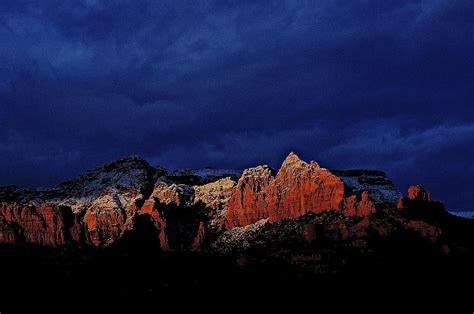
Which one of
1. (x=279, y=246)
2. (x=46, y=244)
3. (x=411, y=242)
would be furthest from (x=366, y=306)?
(x=46, y=244)

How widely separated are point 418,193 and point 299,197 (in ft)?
107

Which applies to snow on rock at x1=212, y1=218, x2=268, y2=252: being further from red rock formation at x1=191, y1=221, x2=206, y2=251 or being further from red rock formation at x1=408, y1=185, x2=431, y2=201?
red rock formation at x1=408, y1=185, x2=431, y2=201

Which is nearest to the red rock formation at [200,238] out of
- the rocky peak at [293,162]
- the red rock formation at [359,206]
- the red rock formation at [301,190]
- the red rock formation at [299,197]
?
the red rock formation at [299,197]

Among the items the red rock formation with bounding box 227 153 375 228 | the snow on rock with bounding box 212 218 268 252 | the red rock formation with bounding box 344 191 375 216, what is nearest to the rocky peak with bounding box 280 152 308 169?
the red rock formation with bounding box 227 153 375 228

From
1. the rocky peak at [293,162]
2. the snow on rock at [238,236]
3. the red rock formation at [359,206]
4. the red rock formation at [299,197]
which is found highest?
the rocky peak at [293,162]

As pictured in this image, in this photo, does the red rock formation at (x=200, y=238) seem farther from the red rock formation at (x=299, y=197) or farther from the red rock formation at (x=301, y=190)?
the red rock formation at (x=301, y=190)

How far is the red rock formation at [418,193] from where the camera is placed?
17320 centimetres

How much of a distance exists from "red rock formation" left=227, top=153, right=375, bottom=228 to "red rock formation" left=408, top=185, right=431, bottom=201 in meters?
14.0

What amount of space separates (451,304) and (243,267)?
3622 centimetres

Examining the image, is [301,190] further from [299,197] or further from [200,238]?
[200,238]

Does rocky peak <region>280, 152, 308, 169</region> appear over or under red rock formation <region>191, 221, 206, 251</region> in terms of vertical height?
over

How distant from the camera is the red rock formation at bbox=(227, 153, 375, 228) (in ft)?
554

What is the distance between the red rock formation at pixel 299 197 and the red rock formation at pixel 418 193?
14.0 m

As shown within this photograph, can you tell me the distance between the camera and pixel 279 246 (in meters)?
148
